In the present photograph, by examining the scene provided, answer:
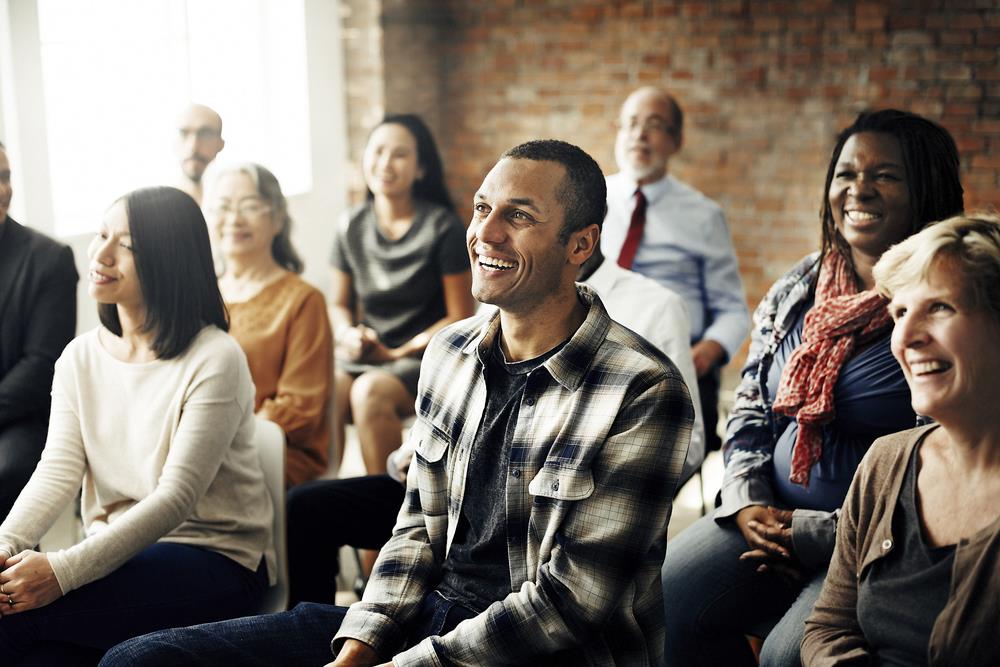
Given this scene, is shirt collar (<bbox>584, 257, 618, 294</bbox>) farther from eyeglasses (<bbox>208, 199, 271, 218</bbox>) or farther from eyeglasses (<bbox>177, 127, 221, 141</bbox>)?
eyeglasses (<bbox>177, 127, 221, 141</bbox>)

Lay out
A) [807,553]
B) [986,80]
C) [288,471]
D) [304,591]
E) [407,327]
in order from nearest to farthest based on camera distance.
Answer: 1. [807,553]
2. [304,591]
3. [288,471]
4. [407,327]
5. [986,80]

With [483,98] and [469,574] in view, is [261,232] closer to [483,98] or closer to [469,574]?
[469,574]

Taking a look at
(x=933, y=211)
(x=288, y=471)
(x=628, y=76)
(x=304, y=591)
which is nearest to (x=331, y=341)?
(x=288, y=471)

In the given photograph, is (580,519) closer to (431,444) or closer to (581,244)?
(431,444)

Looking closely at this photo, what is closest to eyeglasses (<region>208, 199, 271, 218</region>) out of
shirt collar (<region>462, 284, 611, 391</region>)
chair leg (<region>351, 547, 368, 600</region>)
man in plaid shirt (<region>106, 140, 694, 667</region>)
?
chair leg (<region>351, 547, 368, 600</region>)

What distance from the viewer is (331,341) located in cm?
292

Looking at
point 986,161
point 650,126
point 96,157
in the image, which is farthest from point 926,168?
point 986,161

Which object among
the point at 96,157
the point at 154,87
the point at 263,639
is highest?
the point at 154,87

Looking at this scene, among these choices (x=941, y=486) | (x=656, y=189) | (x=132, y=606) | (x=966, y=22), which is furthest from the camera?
(x=966, y=22)

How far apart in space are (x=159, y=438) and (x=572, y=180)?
961 millimetres

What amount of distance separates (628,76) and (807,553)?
400 cm

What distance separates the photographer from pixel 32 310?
2.60 metres

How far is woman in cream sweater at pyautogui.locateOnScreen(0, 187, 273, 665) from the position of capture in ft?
6.59

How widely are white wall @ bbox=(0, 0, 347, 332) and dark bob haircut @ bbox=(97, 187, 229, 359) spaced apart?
176 cm
